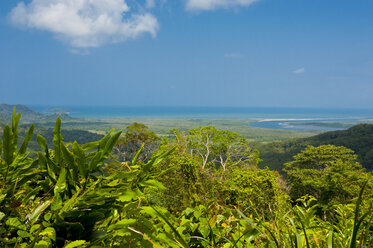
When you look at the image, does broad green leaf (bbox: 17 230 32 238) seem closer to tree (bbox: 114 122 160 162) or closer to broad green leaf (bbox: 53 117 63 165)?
broad green leaf (bbox: 53 117 63 165)

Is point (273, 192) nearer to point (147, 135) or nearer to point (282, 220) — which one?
point (282, 220)

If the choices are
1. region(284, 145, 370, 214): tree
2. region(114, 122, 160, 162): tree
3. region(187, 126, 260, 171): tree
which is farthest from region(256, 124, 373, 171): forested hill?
region(187, 126, 260, 171): tree

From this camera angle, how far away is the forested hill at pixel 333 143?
5311 cm

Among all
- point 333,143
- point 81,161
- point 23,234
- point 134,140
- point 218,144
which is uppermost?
point 81,161

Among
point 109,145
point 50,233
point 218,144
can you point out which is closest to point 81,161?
point 109,145

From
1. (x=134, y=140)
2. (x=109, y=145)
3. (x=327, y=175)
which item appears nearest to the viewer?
(x=109, y=145)

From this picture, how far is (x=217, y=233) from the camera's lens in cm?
118

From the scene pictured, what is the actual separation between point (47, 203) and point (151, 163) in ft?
1.03

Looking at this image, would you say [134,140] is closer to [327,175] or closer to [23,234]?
[327,175]

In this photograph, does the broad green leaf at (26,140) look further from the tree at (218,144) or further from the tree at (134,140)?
the tree at (134,140)

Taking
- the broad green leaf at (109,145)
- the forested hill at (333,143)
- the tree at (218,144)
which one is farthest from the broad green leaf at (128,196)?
the forested hill at (333,143)

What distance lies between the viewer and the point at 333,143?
225 ft

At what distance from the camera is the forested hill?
53.1 m

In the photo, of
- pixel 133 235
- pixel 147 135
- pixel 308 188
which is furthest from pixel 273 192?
pixel 147 135
